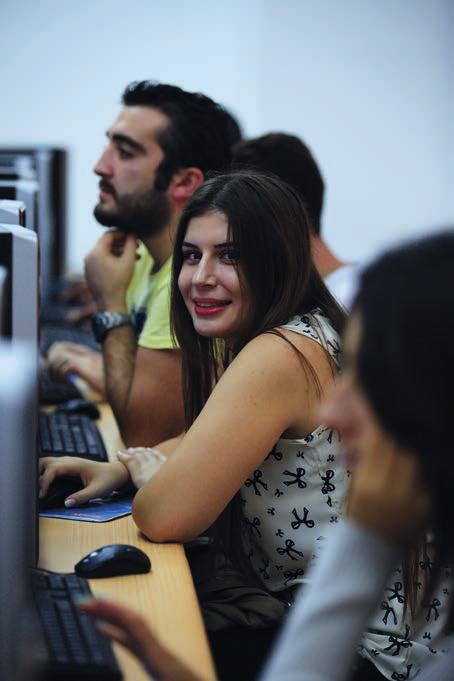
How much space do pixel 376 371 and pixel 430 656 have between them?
0.70 m

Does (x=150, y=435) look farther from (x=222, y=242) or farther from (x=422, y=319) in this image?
(x=422, y=319)

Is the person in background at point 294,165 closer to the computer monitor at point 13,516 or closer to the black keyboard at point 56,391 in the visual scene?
the black keyboard at point 56,391

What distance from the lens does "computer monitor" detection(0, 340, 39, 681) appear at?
641 mm

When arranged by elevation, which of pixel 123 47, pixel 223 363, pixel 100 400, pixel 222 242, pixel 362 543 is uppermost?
pixel 123 47

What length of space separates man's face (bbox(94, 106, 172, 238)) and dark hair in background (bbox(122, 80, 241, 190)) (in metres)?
0.02

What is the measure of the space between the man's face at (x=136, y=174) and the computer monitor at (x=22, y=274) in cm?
112

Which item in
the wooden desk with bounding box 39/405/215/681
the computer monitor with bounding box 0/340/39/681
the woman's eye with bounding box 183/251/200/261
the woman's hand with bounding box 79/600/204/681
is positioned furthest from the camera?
the woman's eye with bounding box 183/251/200/261

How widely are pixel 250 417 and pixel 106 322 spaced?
90 centimetres

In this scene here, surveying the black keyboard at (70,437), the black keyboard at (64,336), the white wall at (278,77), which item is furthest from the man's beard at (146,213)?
the white wall at (278,77)

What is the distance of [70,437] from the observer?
1.80 meters

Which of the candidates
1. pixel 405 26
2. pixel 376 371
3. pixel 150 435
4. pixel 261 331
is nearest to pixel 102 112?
pixel 405 26

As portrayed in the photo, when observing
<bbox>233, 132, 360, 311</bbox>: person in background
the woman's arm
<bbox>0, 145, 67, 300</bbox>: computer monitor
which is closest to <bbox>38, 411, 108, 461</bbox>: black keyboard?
the woman's arm

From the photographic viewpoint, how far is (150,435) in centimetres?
187

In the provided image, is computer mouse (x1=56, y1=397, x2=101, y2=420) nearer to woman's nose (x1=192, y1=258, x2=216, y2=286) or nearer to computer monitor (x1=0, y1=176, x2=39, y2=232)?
computer monitor (x1=0, y1=176, x2=39, y2=232)
